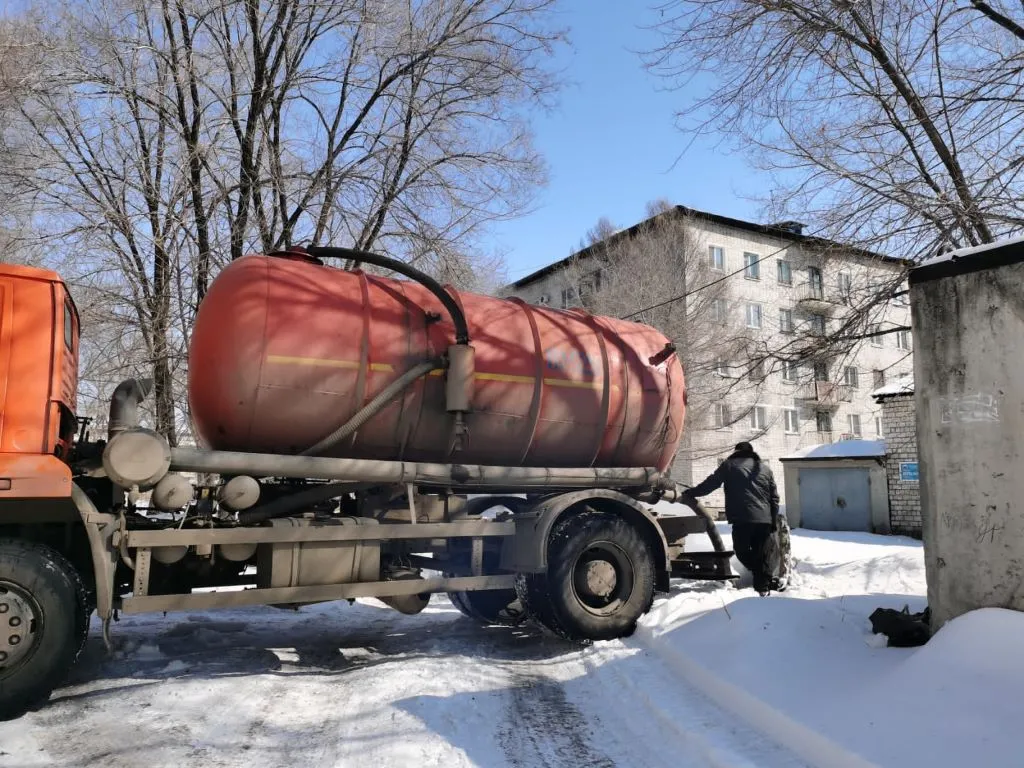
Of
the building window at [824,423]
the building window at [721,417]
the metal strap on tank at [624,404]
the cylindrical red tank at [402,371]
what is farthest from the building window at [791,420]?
the metal strap on tank at [624,404]

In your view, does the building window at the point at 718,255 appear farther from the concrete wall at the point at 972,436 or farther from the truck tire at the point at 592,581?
the concrete wall at the point at 972,436

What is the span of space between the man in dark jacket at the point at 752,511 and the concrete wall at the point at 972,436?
3555 mm

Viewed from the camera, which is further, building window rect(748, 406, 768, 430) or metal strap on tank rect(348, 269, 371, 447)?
building window rect(748, 406, 768, 430)

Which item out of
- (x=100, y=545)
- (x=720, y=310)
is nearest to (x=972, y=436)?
(x=100, y=545)

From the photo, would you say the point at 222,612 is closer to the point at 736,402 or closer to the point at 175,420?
the point at 175,420

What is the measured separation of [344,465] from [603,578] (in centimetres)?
281

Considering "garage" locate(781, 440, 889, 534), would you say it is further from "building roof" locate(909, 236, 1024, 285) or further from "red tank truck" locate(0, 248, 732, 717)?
"building roof" locate(909, 236, 1024, 285)

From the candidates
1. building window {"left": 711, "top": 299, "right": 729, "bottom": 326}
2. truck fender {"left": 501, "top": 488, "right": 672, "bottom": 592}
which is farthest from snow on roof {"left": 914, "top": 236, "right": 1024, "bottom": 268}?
building window {"left": 711, "top": 299, "right": 729, "bottom": 326}

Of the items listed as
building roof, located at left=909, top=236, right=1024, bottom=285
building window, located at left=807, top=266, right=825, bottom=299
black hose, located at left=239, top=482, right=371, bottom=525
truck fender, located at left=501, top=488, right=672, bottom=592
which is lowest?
truck fender, located at left=501, top=488, right=672, bottom=592

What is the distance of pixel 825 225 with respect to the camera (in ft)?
29.2

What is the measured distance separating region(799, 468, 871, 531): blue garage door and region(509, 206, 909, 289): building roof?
771 cm

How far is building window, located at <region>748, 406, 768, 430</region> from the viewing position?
38.8 metres

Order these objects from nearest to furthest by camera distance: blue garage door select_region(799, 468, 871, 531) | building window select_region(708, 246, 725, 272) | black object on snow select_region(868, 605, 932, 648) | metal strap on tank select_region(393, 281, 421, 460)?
black object on snow select_region(868, 605, 932, 648) < metal strap on tank select_region(393, 281, 421, 460) < blue garage door select_region(799, 468, 871, 531) < building window select_region(708, 246, 725, 272)

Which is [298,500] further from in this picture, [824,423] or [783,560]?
[824,423]
